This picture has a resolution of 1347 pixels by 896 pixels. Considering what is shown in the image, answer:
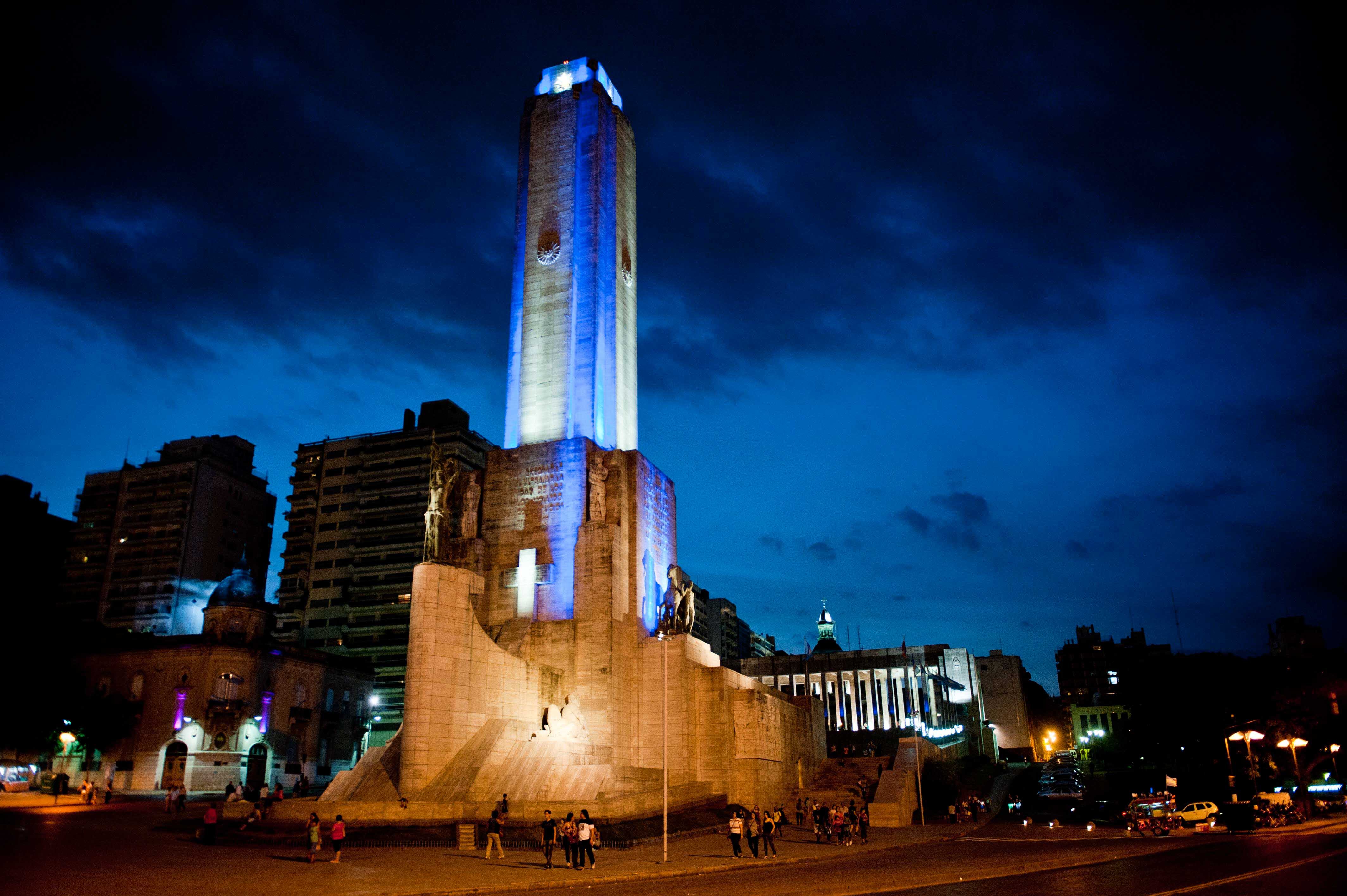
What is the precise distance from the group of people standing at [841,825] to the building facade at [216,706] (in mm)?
40581

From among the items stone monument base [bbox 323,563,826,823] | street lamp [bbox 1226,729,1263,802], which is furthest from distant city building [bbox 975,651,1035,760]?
stone monument base [bbox 323,563,826,823]

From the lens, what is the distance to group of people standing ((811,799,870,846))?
33031mm

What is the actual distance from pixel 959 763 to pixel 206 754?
48737mm

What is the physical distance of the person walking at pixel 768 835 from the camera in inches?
1112

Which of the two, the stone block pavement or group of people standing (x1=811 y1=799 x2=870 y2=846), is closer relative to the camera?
the stone block pavement

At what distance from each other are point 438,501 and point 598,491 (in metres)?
8.21

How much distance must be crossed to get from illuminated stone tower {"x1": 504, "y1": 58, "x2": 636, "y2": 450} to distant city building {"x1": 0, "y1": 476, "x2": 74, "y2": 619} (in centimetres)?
8069

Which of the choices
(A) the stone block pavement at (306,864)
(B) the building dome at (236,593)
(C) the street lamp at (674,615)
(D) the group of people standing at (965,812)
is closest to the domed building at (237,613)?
(B) the building dome at (236,593)

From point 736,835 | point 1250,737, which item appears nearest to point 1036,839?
point 736,835

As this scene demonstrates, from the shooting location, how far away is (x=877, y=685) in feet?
285

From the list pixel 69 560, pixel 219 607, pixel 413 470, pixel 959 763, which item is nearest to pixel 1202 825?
pixel 959 763

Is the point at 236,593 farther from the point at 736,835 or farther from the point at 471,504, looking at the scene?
the point at 736,835

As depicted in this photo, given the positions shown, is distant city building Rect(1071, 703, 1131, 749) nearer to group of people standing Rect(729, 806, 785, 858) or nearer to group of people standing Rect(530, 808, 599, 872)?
group of people standing Rect(729, 806, 785, 858)

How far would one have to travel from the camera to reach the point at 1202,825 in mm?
36562
